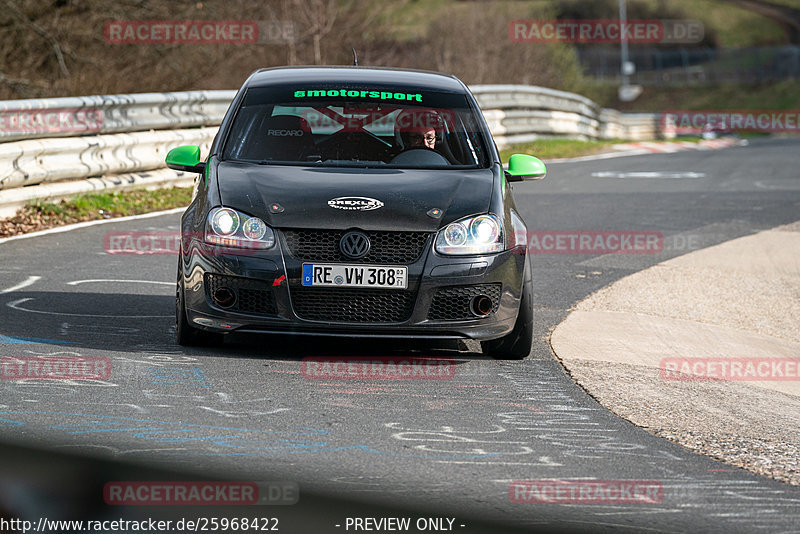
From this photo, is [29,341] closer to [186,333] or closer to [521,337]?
[186,333]

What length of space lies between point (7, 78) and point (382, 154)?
11.8 meters

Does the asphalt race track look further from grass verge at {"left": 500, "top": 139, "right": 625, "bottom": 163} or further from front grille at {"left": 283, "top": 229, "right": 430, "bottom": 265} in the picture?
grass verge at {"left": 500, "top": 139, "right": 625, "bottom": 163}

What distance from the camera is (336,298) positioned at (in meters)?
5.98

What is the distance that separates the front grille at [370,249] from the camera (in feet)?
19.5

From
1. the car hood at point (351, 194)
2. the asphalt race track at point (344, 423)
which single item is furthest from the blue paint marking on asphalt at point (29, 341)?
the car hood at point (351, 194)

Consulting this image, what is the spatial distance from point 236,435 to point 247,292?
149cm

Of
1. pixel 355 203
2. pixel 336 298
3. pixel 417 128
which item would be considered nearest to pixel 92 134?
pixel 417 128

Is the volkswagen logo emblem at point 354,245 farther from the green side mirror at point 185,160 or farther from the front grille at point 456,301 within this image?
the green side mirror at point 185,160

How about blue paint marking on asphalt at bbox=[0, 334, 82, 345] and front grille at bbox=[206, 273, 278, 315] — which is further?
blue paint marking on asphalt at bbox=[0, 334, 82, 345]

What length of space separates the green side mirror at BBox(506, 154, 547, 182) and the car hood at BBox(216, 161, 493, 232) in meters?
0.28

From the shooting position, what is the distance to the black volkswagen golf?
5961 millimetres

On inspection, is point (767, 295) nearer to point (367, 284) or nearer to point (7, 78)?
point (367, 284)

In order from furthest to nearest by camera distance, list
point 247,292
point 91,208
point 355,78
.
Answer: point 91,208 < point 355,78 < point 247,292

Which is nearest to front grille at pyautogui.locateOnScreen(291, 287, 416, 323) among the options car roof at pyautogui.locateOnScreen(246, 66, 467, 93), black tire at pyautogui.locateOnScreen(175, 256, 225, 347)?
black tire at pyautogui.locateOnScreen(175, 256, 225, 347)
